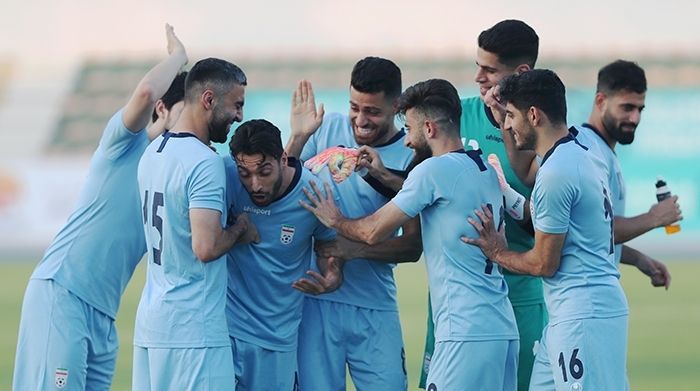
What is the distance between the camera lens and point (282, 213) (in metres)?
7.21

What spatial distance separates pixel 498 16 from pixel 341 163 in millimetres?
29574

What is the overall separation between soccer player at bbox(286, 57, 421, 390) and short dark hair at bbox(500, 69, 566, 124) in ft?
3.07

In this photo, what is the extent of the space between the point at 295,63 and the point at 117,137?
25.9 meters

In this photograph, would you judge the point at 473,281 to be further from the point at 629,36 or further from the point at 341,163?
the point at 629,36

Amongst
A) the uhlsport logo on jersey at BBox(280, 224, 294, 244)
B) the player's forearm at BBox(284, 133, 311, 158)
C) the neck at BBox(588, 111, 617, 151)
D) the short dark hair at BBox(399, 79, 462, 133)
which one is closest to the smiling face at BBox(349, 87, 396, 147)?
the player's forearm at BBox(284, 133, 311, 158)

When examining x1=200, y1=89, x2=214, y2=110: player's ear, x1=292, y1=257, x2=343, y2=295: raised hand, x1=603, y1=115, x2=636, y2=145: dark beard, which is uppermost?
x1=200, y1=89, x2=214, y2=110: player's ear

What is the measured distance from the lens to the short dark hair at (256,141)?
684 cm

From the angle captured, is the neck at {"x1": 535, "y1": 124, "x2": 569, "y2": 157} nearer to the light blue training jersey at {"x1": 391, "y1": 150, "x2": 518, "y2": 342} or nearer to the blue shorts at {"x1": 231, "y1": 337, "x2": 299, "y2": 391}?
the light blue training jersey at {"x1": 391, "y1": 150, "x2": 518, "y2": 342}

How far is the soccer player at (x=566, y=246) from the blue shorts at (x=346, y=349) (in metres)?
1.07

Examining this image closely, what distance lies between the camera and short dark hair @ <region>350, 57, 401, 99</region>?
751 centimetres

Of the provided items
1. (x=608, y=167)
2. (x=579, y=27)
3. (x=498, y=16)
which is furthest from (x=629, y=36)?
(x=608, y=167)

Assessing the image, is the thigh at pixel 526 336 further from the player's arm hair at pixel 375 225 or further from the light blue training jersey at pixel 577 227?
the player's arm hair at pixel 375 225

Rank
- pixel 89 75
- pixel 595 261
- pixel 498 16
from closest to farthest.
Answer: pixel 595 261 → pixel 89 75 → pixel 498 16

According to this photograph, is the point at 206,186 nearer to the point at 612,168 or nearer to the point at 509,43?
the point at 509,43
